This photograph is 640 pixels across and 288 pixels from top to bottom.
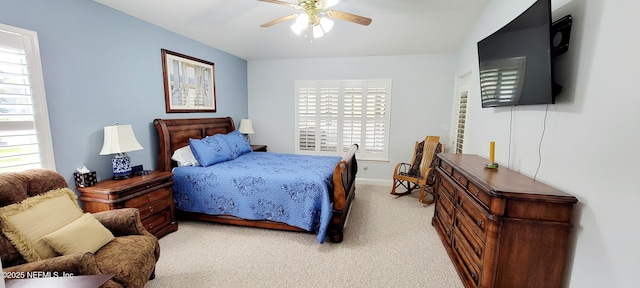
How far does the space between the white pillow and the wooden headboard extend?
7cm

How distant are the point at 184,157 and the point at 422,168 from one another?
140 inches

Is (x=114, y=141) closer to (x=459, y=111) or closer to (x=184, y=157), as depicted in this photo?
(x=184, y=157)

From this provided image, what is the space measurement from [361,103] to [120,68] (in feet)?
11.6

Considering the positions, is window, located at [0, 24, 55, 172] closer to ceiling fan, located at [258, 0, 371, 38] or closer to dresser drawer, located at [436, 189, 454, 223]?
ceiling fan, located at [258, 0, 371, 38]

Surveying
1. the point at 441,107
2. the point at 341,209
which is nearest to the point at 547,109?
the point at 341,209

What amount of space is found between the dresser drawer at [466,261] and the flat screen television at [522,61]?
4.11 ft

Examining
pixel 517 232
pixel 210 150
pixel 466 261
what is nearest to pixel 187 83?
pixel 210 150

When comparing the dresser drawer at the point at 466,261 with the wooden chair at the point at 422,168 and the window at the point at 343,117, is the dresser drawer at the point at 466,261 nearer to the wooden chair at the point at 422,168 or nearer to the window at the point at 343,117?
the wooden chair at the point at 422,168

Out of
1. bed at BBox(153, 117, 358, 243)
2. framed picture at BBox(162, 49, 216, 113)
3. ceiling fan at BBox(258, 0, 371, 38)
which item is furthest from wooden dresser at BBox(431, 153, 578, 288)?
framed picture at BBox(162, 49, 216, 113)

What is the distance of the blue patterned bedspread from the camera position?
272 cm

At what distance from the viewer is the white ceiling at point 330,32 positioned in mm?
2986

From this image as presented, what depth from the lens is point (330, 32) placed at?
387 cm

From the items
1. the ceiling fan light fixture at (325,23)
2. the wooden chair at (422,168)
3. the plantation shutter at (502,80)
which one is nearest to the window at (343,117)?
the wooden chair at (422,168)

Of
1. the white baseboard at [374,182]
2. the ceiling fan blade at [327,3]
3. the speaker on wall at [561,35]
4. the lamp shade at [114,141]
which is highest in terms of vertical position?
the ceiling fan blade at [327,3]
